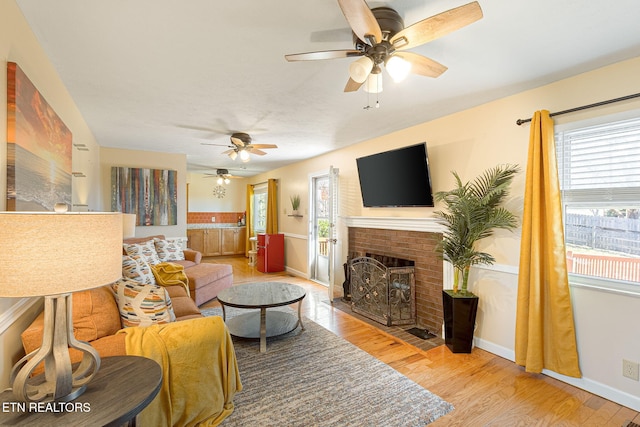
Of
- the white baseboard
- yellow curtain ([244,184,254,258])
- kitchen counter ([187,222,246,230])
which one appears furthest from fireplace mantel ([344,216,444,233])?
kitchen counter ([187,222,246,230])

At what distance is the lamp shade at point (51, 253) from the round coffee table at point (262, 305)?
185 centimetres

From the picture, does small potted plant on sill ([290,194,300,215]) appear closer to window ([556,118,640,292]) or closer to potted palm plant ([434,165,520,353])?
potted palm plant ([434,165,520,353])

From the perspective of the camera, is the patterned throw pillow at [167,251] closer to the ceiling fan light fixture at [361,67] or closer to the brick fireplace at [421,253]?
the brick fireplace at [421,253]

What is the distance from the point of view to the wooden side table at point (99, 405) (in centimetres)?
102

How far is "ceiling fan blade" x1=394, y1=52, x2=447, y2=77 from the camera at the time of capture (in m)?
1.67

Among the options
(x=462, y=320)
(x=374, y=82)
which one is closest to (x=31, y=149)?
(x=374, y=82)

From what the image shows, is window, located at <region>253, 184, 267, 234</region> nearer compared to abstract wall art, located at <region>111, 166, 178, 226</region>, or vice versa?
abstract wall art, located at <region>111, 166, 178, 226</region>

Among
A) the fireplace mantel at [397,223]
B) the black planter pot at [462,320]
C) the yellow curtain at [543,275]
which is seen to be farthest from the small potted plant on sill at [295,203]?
the yellow curtain at [543,275]

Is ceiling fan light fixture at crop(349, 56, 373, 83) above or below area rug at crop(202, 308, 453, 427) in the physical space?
above

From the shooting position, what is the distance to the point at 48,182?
1.96 meters

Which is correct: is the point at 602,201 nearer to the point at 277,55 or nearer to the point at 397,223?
the point at 397,223

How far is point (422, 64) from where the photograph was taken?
5.74 ft

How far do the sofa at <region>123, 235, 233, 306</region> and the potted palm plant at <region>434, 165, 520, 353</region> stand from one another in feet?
10.0

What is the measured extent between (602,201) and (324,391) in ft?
8.29
